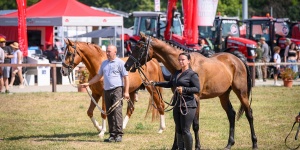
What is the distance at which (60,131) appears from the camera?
47.5 feet

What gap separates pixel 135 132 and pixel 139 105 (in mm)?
5494

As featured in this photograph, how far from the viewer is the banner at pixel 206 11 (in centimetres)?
2383

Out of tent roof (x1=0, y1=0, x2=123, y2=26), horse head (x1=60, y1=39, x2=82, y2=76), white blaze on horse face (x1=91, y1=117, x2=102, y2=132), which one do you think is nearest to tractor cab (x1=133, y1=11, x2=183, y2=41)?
tent roof (x1=0, y1=0, x2=123, y2=26)

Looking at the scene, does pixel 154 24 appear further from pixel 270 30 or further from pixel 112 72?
pixel 112 72

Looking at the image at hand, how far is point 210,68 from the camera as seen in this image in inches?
462

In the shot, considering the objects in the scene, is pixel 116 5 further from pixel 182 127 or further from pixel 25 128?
pixel 182 127

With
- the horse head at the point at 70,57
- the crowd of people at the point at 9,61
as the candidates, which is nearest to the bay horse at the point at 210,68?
the horse head at the point at 70,57

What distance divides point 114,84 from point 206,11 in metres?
12.0

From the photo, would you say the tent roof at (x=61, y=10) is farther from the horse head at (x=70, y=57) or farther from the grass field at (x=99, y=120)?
the horse head at (x=70, y=57)

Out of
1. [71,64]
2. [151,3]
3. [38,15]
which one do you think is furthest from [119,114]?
[151,3]

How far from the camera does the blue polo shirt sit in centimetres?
1248

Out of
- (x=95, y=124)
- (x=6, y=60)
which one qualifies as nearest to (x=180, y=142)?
(x=95, y=124)

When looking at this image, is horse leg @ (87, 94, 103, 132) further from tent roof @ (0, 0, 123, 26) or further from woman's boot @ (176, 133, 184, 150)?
tent roof @ (0, 0, 123, 26)

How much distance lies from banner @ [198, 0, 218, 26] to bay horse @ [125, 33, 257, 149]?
430 inches
